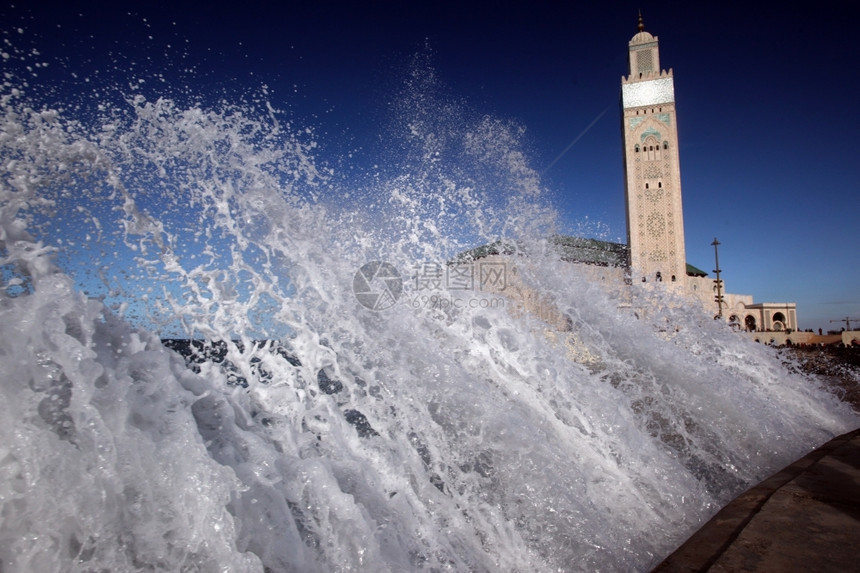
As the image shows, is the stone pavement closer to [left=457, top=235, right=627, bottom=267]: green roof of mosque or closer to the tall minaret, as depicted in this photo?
[left=457, top=235, right=627, bottom=267]: green roof of mosque

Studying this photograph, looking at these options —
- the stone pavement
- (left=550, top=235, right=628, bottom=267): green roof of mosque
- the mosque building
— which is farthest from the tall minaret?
the stone pavement

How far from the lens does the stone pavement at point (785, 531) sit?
156 cm

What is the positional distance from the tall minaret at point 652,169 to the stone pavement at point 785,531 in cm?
3010

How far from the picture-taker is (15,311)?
1.64 metres

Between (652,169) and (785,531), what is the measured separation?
33.7 m

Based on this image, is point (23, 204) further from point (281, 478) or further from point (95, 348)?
point (281, 478)

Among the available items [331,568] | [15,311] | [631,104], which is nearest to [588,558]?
[331,568]

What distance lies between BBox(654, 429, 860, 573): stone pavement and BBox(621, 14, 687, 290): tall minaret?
98.8 ft

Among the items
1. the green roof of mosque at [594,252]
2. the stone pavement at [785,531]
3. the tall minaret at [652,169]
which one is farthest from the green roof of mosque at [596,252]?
the stone pavement at [785,531]

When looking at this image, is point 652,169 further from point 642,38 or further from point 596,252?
point 642,38

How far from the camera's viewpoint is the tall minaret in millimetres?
30078

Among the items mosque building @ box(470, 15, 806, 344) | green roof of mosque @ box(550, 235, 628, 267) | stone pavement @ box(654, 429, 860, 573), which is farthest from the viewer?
green roof of mosque @ box(550, 235, 628, 267)

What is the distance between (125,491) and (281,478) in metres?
0.62

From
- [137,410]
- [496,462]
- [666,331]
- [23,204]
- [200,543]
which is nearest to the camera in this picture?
[200,543]
